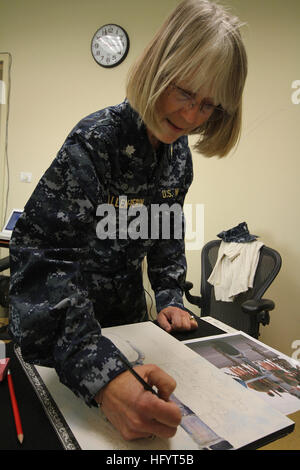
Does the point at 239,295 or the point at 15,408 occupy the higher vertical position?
the point at 15,408

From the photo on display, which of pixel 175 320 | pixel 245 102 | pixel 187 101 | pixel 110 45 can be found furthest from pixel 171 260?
pixel 110 45

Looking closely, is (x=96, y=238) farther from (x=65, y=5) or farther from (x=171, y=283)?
(x=65, y=5)

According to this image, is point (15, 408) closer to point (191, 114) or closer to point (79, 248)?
point (79, 248)

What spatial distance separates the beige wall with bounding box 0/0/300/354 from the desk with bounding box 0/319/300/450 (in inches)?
62.9

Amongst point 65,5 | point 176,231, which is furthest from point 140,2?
point 176,231

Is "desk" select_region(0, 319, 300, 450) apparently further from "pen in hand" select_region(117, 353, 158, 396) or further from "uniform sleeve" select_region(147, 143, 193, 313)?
"uniform sleeve" select_region(147, 143, 193, 313)

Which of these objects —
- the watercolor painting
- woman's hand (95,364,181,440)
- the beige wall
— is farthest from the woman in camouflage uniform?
the beige wall

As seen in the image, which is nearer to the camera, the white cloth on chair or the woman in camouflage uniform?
the woman in camouflage uniform

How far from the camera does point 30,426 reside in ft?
1.46

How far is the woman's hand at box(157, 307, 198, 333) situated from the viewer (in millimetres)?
806

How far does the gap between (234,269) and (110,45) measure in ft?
6.15

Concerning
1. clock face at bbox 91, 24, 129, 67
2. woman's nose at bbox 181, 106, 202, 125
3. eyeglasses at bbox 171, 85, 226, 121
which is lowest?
woman's nose at bbox 181, 106, 202, 125

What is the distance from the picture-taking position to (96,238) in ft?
2.52
